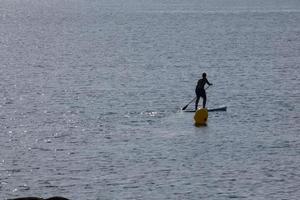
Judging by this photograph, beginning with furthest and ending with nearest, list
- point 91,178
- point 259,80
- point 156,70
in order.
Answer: point 156,70
point 259,80
point 91,178

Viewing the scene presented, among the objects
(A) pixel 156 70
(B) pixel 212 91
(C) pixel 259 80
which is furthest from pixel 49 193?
(A) pixel 156 70

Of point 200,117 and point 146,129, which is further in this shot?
point 200,117

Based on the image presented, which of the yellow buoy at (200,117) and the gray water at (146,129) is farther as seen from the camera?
the yellow buoy at (200,117)

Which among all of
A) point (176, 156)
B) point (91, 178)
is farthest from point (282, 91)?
point (91, 178)

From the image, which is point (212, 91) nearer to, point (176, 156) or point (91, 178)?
point (176, 156)

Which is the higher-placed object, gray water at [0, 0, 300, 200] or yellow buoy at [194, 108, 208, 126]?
yellow buoy at [194, 108, 208, 126]

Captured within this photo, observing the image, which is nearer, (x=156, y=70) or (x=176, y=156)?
(x=176, y=156)

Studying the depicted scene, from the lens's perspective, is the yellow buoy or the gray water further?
the yellow buoy

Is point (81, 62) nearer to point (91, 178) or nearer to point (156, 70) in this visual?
point (156, 70)

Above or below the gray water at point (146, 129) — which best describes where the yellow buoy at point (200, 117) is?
above

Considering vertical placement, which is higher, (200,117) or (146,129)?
(200,117)

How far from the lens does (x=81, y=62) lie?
106500mm

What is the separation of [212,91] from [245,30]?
10910 centimetres

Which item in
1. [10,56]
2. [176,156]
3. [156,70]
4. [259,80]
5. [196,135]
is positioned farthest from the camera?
[10,56]
